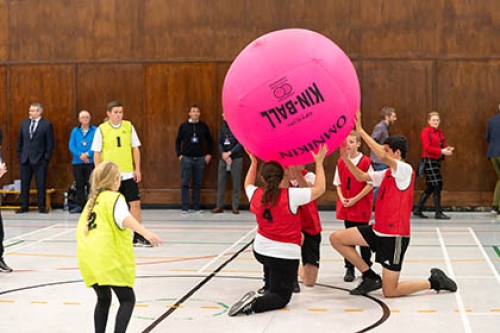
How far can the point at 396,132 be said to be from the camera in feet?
46.0

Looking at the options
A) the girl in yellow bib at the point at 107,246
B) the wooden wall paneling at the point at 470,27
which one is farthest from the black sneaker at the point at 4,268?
the wooden wall paneling at the point at 470,27

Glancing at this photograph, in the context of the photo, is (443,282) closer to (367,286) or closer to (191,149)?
(367,286)

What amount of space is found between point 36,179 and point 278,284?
28.8 feet

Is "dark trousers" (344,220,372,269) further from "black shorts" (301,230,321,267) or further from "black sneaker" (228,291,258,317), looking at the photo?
"black sneaker" (228,291,258,317)

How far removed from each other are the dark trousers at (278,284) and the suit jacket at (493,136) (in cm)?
760

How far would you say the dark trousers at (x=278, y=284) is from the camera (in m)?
6.37

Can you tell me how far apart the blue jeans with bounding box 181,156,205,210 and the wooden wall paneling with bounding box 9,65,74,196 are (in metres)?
2.33

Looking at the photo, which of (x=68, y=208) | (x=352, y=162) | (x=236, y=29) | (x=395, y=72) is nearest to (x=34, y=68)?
(x=68, y=208)

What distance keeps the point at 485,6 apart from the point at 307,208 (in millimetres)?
8039

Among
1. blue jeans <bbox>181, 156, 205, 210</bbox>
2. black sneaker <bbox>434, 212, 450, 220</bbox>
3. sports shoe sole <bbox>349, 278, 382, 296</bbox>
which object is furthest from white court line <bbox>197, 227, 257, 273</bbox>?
black sneaker <bbox>434, 212, 450, 220</bbox>

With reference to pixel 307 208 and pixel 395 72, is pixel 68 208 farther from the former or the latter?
pixel 307 208

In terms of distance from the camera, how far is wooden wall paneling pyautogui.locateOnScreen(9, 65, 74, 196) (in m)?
14.9

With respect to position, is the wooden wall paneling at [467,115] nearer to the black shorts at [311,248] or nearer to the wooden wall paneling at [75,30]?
the wooden wall paneling at [75,30]

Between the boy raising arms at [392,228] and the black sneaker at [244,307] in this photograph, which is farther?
the boy raising arms at [392,228]
